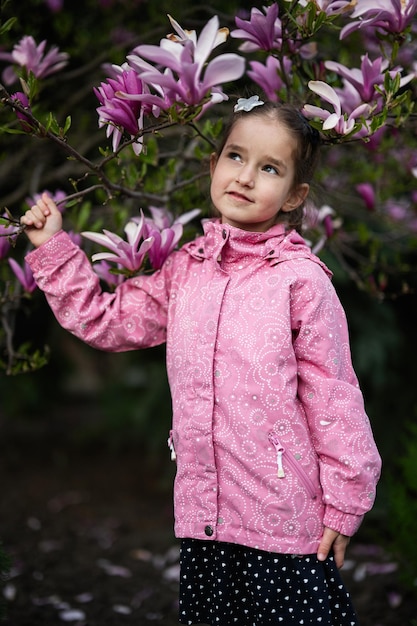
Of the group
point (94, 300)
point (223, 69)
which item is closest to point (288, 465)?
point (94, 300)

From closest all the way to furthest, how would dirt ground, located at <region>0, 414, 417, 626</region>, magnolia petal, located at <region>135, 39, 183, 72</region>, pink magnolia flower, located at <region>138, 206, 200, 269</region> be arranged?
magnolia petal, located at <region>135, 39, 183, 72</region> < pink magnolia flower, located at <region>138, 206, 200, 269</region> < dirt ground, located at <region>0, 414, 417, 626</region>

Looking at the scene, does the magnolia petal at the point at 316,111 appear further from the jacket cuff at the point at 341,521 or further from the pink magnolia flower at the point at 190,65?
the jacket cuff at the point at 341,521

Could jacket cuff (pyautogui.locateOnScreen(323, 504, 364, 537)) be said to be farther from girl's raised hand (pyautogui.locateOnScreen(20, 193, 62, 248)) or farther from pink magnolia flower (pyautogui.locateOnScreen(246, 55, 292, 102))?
pink magnolia flower (pyautogui.locateOnScreen(246, 55, 292, 102))

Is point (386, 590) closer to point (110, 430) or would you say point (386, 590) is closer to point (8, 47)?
point (8, 47)

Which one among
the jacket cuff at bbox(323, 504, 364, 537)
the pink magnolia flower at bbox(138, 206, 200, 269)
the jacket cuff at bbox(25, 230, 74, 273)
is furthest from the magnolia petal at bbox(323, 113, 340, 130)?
the jacket cuff at bbox(323, 504, 364, 537)

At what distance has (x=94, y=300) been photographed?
1826mm

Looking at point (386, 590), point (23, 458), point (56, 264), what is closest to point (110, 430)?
point (23, 458)

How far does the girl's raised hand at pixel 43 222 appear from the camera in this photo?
1.77 metres

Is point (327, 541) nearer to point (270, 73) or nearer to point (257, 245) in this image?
point (257, 245)

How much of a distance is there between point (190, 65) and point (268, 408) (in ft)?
2.53

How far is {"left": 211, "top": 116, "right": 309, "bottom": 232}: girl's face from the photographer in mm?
1694

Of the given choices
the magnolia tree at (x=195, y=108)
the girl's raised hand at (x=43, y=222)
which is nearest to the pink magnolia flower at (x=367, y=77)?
the magnolia tree at (x=195, y=108)

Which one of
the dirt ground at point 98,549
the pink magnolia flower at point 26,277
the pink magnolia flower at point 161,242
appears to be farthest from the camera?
the dirt ground at point 98,549

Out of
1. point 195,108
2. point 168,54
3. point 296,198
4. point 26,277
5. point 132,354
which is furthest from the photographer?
point 132,354
